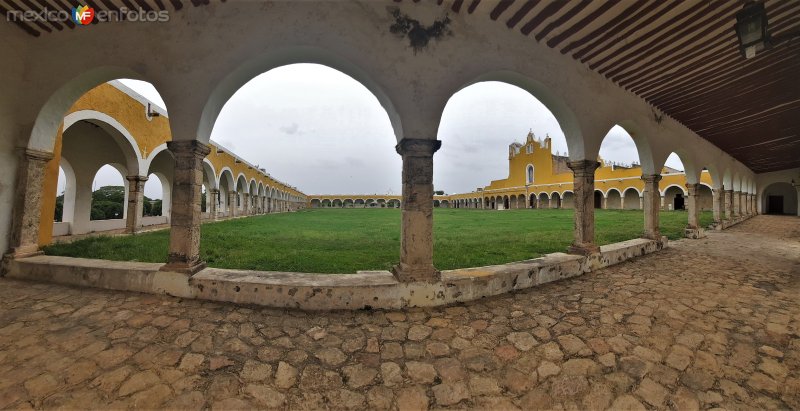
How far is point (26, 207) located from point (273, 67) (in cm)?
417

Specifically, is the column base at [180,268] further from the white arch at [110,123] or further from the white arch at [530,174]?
the white arch at [530,174]

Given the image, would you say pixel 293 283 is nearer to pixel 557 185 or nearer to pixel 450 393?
pixel 450 393

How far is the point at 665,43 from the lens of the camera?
4293mm

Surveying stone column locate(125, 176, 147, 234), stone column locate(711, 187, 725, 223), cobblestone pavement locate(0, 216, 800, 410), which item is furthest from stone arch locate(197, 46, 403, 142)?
stone column locate(711, 187, 725, 223)

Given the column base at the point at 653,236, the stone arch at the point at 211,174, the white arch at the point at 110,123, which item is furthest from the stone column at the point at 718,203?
the stone arch at the point at 211,174

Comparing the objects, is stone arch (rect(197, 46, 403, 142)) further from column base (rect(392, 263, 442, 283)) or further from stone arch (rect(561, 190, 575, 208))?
stone arch (rect(561, 190, 575, 208))

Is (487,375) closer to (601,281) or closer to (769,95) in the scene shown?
(601,281)

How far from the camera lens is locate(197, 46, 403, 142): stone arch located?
348cm

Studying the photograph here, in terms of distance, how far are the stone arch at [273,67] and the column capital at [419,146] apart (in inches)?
7.9

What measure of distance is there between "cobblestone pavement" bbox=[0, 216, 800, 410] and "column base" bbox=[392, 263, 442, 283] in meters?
0.38

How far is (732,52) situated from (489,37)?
402 cm

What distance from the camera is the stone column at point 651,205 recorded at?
664 cm

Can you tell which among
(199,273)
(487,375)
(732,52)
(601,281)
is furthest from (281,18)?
(732,52)

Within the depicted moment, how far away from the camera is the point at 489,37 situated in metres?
3.86
